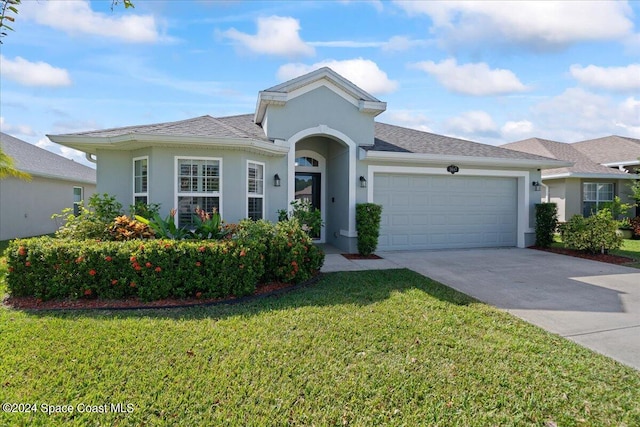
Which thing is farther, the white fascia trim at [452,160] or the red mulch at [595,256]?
the white fascia trim at [452,160]

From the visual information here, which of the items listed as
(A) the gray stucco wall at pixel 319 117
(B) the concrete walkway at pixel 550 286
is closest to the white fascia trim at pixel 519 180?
(B) the concrete walkway at pixel 550 286

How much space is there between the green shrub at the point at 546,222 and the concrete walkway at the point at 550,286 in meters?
0.97

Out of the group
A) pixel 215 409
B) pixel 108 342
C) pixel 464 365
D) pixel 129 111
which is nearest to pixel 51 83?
pixel 129 111

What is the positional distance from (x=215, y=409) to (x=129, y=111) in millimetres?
10963

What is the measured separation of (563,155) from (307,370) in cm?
1864

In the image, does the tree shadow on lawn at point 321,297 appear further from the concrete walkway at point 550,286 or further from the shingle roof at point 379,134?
the shingle roof at point 379,134

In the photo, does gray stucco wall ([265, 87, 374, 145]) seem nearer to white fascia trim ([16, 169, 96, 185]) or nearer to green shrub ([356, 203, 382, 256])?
green shrub ([356, 203, 382, 256])

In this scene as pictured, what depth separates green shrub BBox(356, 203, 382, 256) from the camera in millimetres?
9617

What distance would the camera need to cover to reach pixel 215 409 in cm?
280

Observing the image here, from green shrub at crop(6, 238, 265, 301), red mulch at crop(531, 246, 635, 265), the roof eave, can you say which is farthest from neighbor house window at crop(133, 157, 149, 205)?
red mulch at crop(531, 246, 635, 265)

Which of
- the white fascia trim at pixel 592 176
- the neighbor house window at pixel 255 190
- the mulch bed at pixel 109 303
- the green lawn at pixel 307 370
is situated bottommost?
the green lawn at pixel 307 370

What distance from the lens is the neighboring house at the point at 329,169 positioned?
8.20 metres

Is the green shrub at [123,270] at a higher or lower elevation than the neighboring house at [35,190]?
lower

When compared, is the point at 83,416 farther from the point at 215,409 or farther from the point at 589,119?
the point at 589,119
